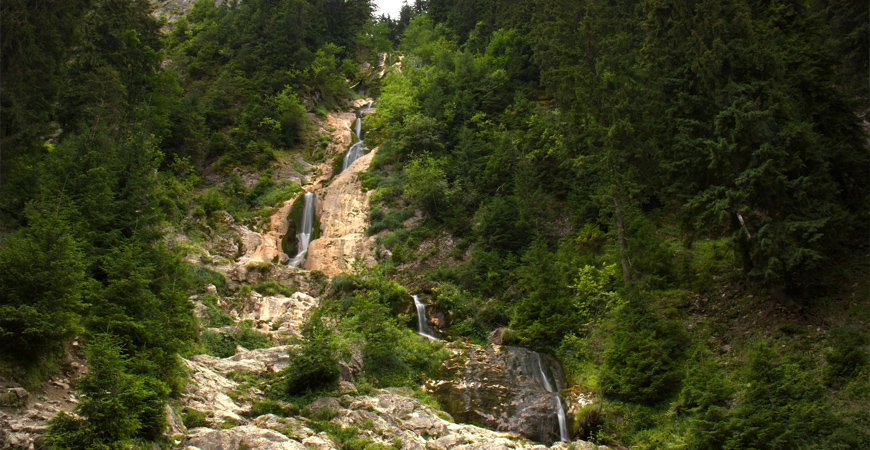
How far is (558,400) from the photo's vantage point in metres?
16.2

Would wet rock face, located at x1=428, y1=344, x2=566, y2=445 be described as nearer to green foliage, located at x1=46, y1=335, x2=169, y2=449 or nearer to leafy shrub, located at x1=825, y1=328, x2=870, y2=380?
leafy shrub, located at x1=825, y1=328, x2=870, y2=380

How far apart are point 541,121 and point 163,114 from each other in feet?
74.5

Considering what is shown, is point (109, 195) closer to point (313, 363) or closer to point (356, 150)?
point (313, 363)

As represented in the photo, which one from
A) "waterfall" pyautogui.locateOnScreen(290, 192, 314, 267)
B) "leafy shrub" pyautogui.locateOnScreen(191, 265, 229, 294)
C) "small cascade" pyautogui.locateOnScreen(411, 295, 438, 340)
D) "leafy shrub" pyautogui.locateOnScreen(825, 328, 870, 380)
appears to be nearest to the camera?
"leafy shrub" pyautogui.locateOnScreen(825, 328, 870, 380)

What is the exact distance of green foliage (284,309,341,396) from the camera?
1369 cm

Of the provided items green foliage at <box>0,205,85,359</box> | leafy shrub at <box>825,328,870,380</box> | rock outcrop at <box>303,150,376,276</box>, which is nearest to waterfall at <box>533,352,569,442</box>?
leafy shrub at <box>825,328,870,380</box>

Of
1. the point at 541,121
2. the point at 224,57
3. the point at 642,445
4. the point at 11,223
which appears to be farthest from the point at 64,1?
the point at 224,57

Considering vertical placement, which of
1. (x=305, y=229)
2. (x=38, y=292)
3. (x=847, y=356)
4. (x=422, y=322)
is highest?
(x=38, y=292)

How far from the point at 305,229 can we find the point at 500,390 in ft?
61.7

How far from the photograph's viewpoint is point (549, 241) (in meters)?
24.9

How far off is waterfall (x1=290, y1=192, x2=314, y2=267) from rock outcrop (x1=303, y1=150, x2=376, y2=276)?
44 centimetres

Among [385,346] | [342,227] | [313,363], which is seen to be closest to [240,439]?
[313,363]

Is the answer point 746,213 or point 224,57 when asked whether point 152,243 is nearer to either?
point 746,213

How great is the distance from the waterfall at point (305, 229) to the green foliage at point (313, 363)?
15229 mm
